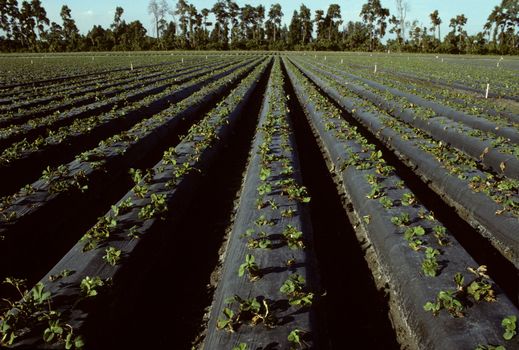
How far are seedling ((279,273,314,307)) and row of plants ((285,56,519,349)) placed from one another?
1.22 m

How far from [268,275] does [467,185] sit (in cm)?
456

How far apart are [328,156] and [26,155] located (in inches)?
298

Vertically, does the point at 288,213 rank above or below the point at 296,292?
above

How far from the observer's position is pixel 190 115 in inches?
557

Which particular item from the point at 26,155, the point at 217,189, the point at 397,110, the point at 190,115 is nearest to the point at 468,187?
the point at 217,189

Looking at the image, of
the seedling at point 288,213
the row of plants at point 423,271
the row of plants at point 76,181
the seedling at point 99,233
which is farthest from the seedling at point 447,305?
the row of plants at point 76,181

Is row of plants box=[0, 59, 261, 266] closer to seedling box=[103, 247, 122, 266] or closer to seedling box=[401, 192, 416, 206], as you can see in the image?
seedling box=[103, 247, 122, 266]

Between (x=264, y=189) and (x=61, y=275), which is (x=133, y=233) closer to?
(x=61, y=275)

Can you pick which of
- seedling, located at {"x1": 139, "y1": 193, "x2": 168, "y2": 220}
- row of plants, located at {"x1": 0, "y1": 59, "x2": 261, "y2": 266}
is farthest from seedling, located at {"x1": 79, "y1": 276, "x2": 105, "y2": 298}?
row of plants, located at {"x1": 0, "y1": 59, "x2": 261, "y2": 266}

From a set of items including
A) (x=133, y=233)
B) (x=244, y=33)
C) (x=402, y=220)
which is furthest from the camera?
(x=244, y=33)

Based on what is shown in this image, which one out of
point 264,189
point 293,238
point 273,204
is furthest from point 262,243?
point 264,189

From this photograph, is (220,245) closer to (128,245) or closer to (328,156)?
(128,245)

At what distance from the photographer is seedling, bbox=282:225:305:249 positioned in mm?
4520

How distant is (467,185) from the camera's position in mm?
6418
